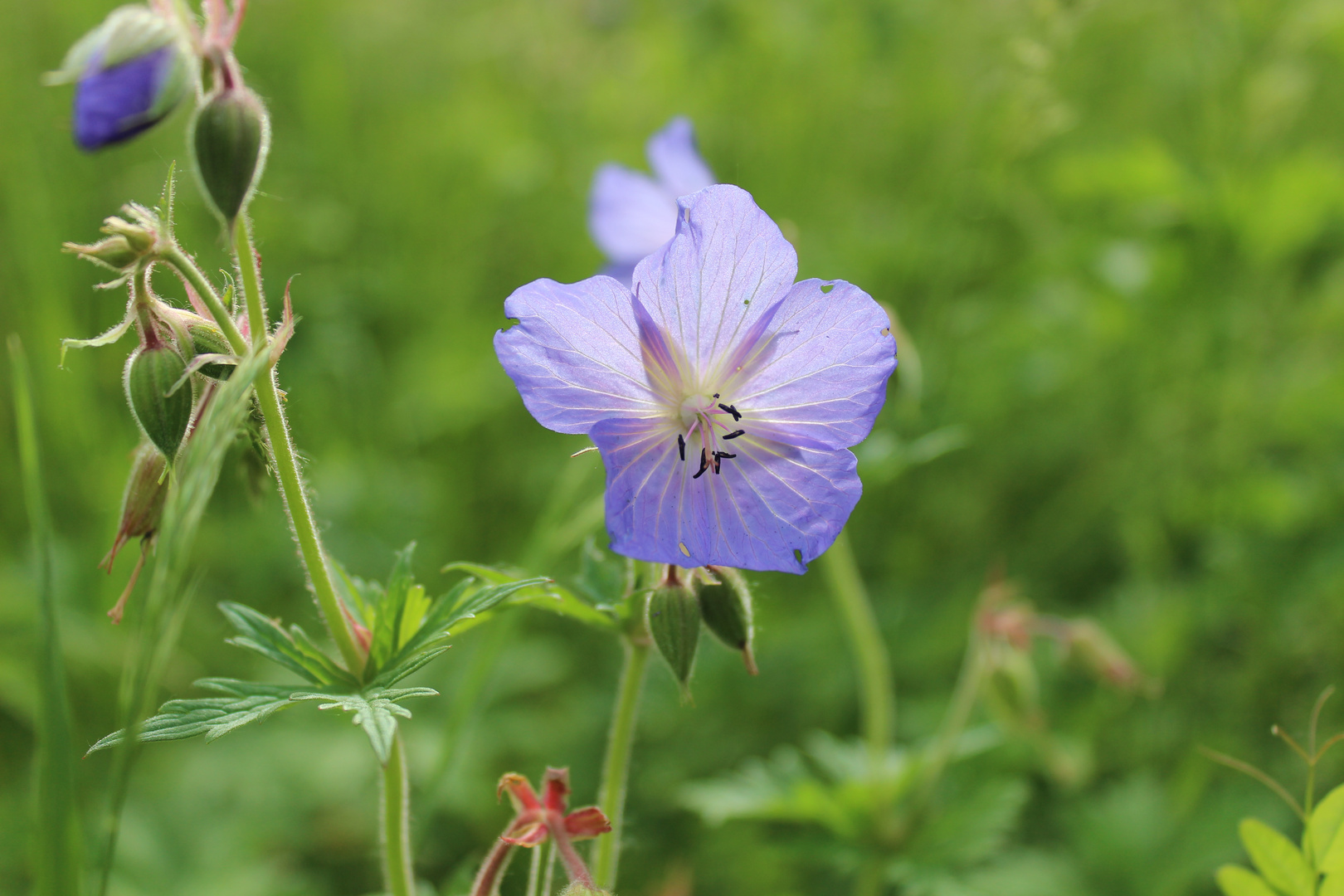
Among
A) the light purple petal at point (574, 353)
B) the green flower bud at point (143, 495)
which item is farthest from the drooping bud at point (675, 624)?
the green flower bud at point (143, 495)

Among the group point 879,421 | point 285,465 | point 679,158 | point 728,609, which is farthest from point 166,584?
point 879,421

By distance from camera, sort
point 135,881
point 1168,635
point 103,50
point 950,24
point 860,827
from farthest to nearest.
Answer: point 950,24 < point 1168,635 < point 135,881 < point 860,827 < point 103,50

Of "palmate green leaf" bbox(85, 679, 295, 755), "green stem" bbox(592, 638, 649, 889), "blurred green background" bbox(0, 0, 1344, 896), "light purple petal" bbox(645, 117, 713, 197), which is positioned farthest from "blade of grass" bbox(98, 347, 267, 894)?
"light purple petal" bbox(645, 117, 713, 197)

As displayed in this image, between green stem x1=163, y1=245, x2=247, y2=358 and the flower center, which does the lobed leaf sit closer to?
green stem x1=163, y1=245, x2=247, y2=358

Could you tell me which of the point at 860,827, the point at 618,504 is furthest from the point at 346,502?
the point at 618,504

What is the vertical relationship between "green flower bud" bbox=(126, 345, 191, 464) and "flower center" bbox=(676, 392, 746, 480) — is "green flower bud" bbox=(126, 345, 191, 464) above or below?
above

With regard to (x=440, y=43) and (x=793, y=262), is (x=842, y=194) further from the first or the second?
(x=793, y=262)
